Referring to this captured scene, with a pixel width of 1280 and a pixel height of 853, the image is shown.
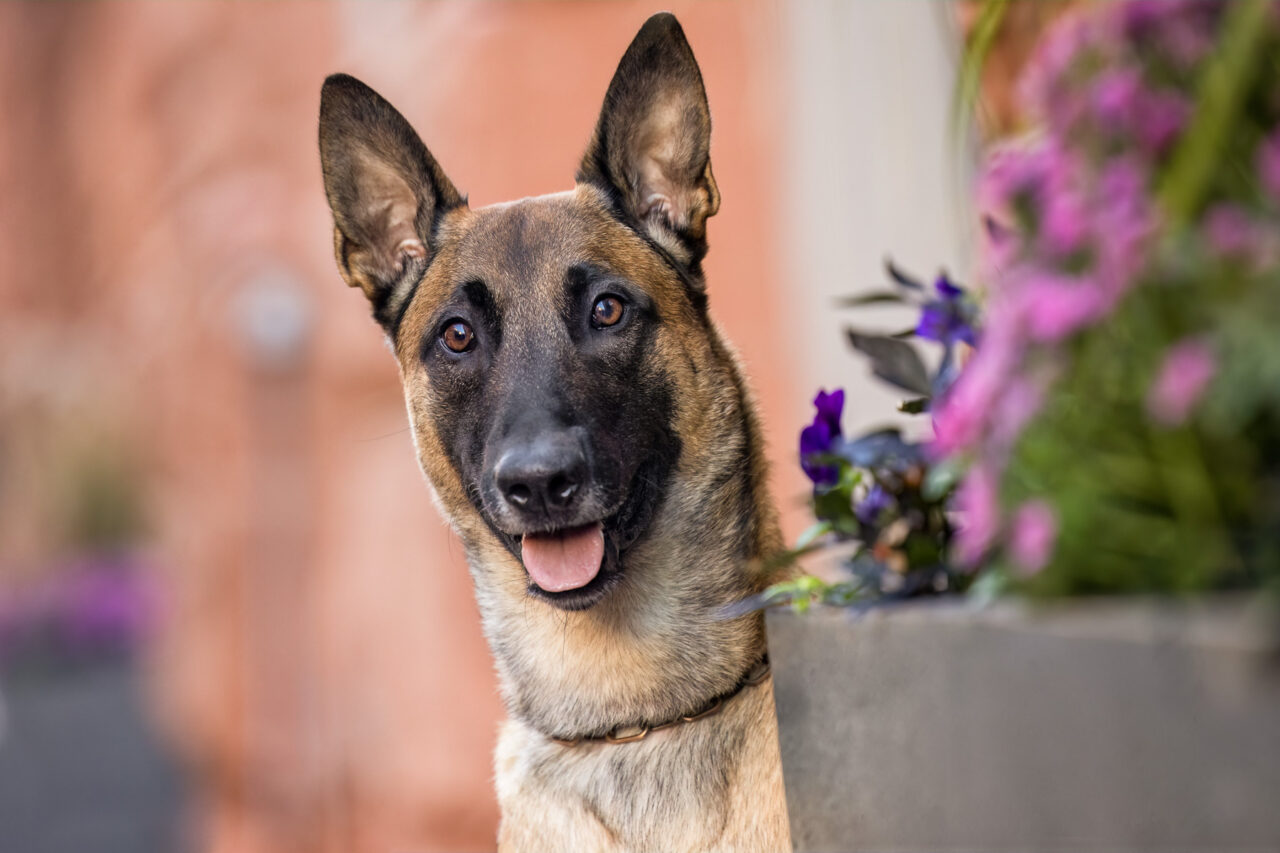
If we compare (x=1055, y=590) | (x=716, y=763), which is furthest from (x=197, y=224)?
(x=1055, y=590)

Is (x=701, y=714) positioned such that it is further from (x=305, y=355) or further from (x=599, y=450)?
(x=305, y=355)

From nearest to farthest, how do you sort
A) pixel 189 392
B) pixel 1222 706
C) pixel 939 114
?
1. pixel 1222 706
2. pixel 939 114
3. pixel 189 392

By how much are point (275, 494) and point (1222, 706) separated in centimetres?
806

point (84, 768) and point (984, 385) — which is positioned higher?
point (984, 385)

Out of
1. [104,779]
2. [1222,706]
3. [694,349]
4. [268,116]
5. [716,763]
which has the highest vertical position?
[268,116]

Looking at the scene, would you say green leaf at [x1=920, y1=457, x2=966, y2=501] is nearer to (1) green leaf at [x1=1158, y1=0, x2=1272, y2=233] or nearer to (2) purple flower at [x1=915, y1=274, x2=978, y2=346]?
(2) purple flower at [x1=915, y1=274, x2=978, y2=346]

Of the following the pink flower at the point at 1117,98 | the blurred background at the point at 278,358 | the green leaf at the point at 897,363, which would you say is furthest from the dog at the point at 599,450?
the blurred background at the point at 278,358

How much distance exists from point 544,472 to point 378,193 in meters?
0.97

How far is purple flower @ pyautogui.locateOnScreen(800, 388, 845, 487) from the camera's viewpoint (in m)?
1.65

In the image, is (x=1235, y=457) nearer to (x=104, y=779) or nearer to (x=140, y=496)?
(x=104, y=779)

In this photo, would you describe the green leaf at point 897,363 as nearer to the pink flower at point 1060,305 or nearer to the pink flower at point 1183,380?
the pink flower at point 1060,305

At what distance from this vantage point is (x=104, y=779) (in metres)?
9.70

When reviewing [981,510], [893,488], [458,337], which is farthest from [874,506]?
[458,337]

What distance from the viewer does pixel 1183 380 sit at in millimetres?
872
